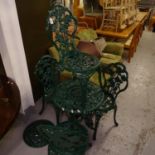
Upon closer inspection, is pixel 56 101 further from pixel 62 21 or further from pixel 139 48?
pixel 139 48

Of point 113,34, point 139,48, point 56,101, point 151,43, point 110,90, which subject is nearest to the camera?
point 56,101

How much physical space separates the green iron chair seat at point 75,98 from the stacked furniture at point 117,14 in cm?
248

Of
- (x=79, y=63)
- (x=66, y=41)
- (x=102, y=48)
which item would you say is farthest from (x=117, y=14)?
(x=79, y=63)

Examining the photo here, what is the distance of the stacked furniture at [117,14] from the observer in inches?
163

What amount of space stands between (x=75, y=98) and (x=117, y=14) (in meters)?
2.85

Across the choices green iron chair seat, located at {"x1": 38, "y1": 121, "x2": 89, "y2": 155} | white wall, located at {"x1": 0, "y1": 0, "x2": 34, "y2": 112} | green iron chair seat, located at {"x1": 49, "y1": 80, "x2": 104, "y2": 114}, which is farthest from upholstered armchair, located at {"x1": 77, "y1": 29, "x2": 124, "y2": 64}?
green iron chair seat, located at {"x1": 38, "y1": 121, "x2": 89, "y2": 155}

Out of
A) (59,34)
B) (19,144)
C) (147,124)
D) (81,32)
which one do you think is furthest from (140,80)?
(19,144)

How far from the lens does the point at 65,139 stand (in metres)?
1.70

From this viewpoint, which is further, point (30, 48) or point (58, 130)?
point (30, 48)

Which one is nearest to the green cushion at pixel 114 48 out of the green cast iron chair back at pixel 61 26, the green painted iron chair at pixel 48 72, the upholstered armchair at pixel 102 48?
the upholstered armchair at pixel 102 48

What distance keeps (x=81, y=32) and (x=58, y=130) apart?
2.09 meters

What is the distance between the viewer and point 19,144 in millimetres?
2043

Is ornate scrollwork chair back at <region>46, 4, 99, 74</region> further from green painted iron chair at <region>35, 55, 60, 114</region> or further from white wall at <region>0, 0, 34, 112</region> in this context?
white wall at <region>0, 0, 34, 112</region>

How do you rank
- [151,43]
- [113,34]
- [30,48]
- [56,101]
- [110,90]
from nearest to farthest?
[56,101]
[110,90]
[30,48]
[113,34]
[151,43]
